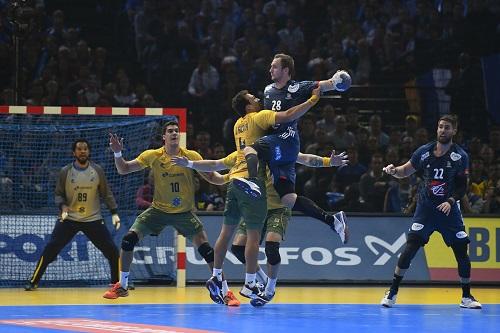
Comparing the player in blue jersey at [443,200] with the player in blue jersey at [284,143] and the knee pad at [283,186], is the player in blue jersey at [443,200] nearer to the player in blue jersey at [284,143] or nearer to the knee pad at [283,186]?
the player in blue jersey at [284,143]

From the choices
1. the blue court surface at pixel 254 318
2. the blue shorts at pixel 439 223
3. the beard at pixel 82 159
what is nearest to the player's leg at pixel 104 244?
the beard at pixel 82 159

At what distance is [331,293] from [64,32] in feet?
30.8

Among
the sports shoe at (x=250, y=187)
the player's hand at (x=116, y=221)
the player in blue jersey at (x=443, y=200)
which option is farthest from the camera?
the player's hand at (x=116, y=221)

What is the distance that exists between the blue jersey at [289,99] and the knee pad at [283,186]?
510 millimetres

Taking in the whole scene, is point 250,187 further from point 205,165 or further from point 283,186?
point 205,165

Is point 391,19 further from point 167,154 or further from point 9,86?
point 167,154

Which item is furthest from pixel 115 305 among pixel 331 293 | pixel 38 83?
pixel 38 83

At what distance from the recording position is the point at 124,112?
1692cm

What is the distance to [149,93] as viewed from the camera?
72.9 feet

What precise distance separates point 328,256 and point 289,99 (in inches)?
226

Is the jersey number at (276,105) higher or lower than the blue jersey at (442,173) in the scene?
higher

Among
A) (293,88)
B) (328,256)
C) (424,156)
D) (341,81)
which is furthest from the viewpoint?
(328,256)

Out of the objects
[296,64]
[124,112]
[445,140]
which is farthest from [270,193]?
[296,64]

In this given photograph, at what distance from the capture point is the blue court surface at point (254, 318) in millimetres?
10820
